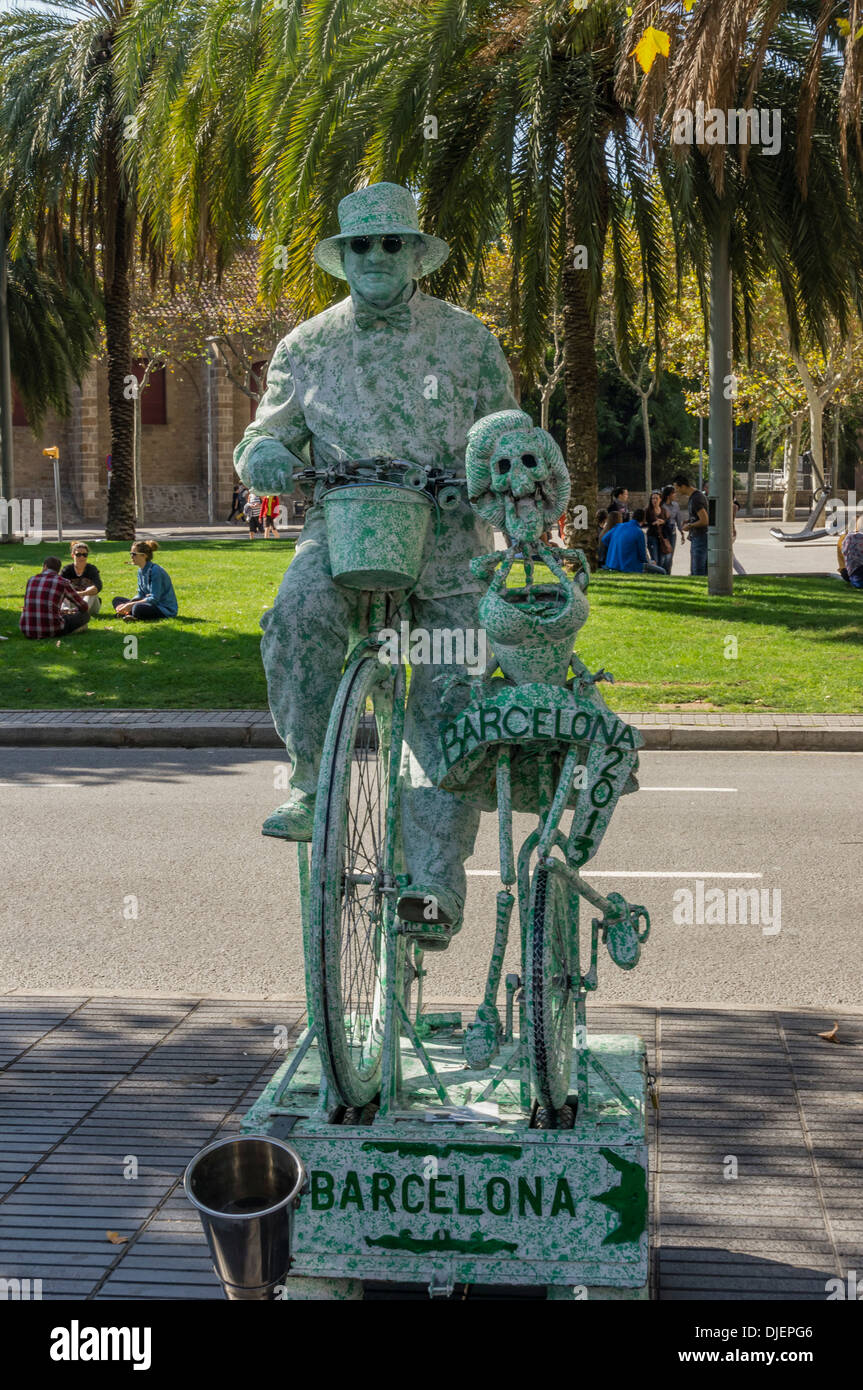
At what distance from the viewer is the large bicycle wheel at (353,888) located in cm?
314

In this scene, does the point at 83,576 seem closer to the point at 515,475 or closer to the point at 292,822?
the point at 292,822

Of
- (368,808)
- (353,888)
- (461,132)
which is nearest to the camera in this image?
(353,888)

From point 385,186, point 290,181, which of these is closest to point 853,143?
point 290,181

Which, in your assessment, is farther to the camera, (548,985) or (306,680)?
(306,680)

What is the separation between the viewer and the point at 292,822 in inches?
138

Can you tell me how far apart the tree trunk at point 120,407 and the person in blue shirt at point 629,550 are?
8.64 meters

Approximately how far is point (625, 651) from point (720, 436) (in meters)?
4.35

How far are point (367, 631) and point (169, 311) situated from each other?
42981mm

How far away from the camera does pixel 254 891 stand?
23.3ft

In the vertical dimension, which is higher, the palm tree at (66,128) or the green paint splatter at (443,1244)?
the palm tree at (66,128)

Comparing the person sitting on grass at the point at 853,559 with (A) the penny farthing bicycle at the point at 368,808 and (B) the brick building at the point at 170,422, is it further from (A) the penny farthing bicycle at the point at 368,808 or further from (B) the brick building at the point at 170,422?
(B) the brick building at the point at 170,422

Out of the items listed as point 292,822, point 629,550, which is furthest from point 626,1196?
point 629,550

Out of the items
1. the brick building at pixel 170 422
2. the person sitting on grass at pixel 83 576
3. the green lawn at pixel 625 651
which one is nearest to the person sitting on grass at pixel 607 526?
the green lawn at pixel 625 651

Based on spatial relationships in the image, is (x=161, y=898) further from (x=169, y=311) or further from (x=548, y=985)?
(x=169, y=311)
